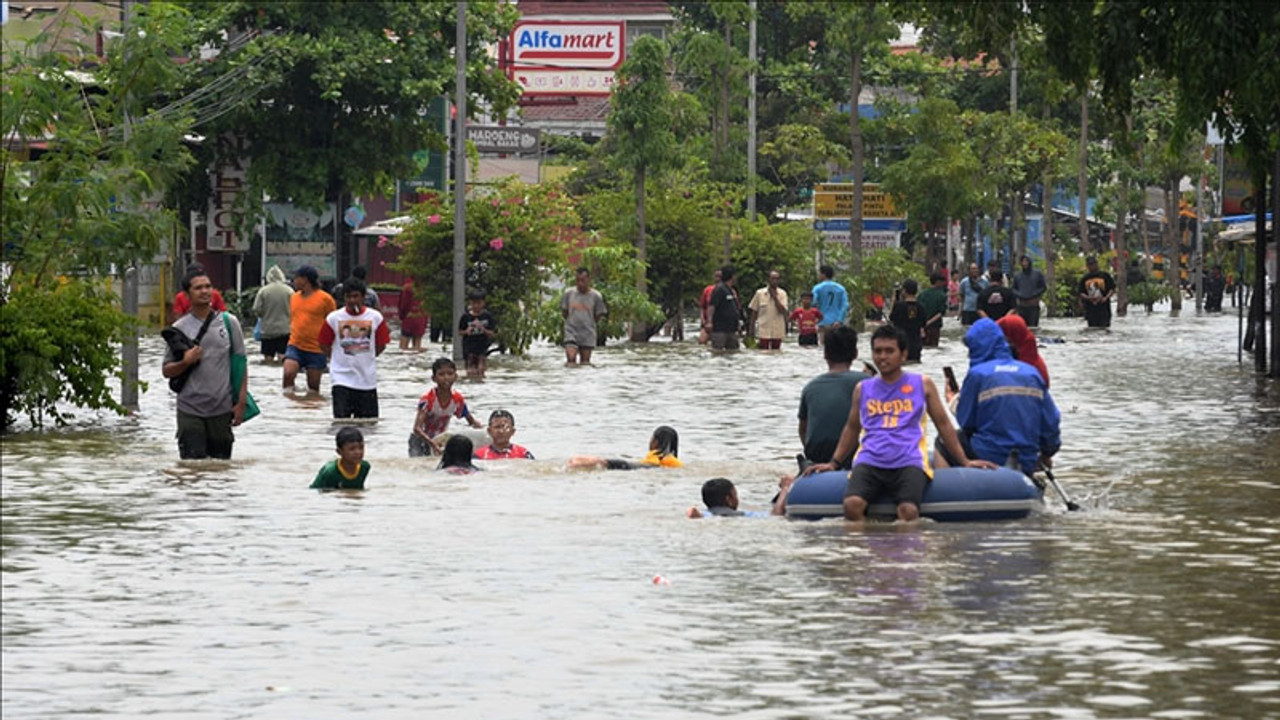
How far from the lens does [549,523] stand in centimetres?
1653

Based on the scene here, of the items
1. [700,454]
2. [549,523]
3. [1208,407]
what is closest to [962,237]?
[1208,407]

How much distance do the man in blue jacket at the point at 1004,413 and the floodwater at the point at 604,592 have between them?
2.14 ft

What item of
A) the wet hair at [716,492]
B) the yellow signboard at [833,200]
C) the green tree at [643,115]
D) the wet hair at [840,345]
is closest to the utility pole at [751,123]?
the yellow signboard at [833,200]

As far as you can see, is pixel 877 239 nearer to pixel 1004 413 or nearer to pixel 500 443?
pixel 500 443

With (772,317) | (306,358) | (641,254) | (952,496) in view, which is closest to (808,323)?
(772,317)

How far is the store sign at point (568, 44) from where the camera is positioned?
104312mm

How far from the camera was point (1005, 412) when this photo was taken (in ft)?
54.9

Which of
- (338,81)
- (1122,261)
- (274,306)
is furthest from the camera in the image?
(1122,261)

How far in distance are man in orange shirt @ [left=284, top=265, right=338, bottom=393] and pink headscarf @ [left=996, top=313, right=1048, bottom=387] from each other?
12.3 meters

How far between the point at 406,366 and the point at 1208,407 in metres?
13.8

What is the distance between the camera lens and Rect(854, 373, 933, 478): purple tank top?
15.7 m

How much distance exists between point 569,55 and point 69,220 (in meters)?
81.4

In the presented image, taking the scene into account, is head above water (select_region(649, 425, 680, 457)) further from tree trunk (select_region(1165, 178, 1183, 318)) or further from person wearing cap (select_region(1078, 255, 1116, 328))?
tree trunk (select_region(1165, 178, 1183, 318))

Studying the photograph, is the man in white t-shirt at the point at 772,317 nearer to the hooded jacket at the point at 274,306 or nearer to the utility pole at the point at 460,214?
the utility pole at the point at 460,214
